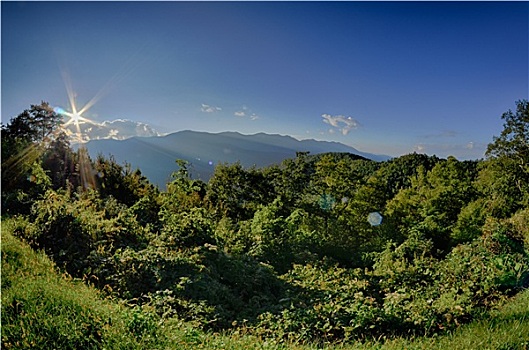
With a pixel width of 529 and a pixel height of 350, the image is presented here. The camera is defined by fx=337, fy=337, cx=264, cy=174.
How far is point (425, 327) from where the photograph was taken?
12.5 feet

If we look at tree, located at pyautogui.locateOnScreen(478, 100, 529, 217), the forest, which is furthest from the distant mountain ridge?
tree, located at pyautogui.locateOnScreen(478, 100, 529, 217)

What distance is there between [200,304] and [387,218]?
1014 centimetres

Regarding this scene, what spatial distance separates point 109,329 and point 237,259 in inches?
137

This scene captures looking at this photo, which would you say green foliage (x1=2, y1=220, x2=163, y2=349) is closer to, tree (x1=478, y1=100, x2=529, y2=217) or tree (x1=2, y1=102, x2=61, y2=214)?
tree (x1=2, y1=102, x2=61, y2=214)

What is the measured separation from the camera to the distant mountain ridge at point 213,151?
12594 mm

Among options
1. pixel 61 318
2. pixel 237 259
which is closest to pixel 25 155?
pixel 237 259

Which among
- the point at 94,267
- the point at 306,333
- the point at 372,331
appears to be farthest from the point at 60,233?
the point at 372,331

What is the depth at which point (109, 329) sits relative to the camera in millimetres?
3156

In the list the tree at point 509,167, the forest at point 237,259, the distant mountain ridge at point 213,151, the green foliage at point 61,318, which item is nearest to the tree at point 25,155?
the forest at point 237,259

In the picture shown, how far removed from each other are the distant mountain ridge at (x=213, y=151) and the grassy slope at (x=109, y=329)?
699 cm

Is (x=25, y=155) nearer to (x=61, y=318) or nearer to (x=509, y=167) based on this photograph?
(x=61, y=318)

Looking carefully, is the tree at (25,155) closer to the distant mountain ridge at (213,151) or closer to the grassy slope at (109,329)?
the distant mountain ridge at (213,151)

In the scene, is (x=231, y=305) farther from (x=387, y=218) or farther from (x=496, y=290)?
(x=387, y=218)

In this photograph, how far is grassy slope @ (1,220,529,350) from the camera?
305cm
